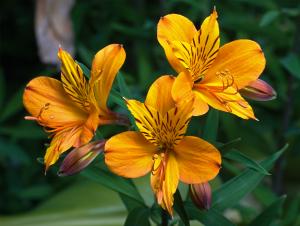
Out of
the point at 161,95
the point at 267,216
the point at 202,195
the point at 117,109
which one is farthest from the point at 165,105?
the point at 117,109

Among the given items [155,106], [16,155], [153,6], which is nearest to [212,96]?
[155,106]

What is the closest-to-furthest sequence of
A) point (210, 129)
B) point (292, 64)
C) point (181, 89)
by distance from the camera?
point (181, 89) → point (210, 129) → point (292, 64)

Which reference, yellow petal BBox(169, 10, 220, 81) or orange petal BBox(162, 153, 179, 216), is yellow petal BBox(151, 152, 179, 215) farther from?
yellow petal BBox(169, 10, 220, 81)

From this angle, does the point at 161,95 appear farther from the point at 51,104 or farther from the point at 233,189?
the point at 233,189

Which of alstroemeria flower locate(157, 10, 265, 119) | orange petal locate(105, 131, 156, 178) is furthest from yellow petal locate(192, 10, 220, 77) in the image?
orange petal locate(105, 131, 156, 178)

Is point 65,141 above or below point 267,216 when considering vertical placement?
above

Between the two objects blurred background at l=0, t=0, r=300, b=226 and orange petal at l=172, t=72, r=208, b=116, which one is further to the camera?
blurred background at l=0, t=0, r=300, b=226

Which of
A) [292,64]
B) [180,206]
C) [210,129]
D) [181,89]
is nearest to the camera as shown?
[181,89]

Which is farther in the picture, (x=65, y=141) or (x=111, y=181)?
(x=111, y=181)
